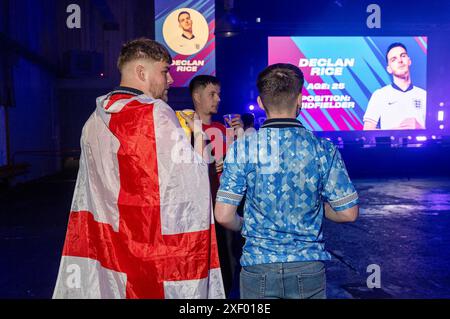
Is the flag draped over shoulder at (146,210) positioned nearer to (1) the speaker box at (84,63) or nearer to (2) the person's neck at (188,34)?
(1) the speaker box at (84,63)

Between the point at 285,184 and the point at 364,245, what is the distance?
3.87m

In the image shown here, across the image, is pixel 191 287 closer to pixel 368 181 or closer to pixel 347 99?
pixel 368 181

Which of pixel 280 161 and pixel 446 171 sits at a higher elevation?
pixel 280 161

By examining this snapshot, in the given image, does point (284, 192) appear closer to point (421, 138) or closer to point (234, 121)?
point (234, 121)

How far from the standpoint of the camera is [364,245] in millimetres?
5273

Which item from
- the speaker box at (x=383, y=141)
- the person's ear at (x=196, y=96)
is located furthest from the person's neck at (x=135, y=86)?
the speaker box at (x=383, y=141)

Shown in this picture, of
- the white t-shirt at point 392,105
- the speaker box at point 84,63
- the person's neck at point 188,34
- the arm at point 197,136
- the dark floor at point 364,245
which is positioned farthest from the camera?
the person's neck at point 188,34

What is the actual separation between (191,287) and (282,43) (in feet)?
39.5

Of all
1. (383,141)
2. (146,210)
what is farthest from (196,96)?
(383,141)

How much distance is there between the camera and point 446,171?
42.8 feet

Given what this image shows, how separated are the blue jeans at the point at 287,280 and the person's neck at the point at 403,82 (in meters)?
12.6

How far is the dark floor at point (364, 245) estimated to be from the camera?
12.7 feet
